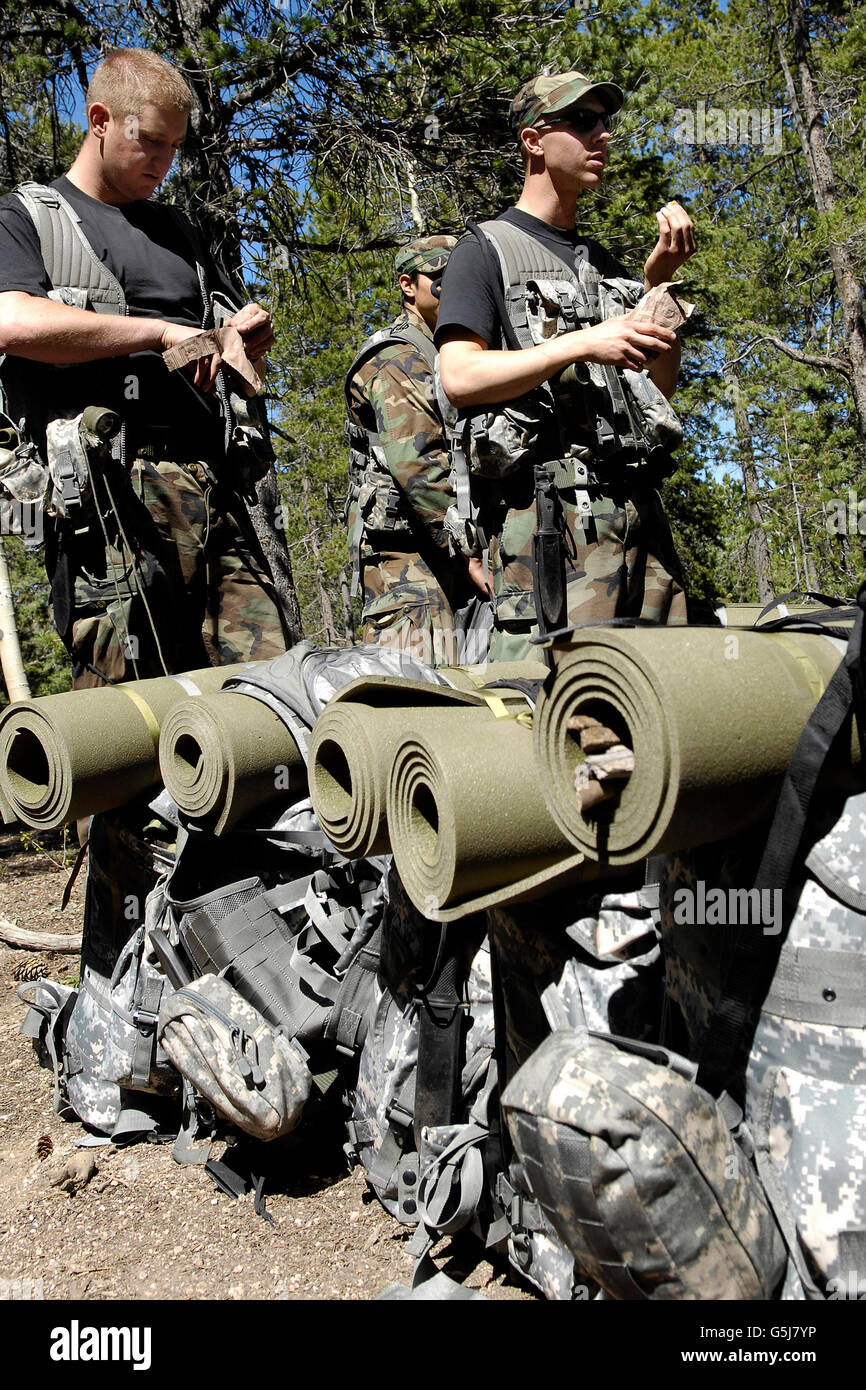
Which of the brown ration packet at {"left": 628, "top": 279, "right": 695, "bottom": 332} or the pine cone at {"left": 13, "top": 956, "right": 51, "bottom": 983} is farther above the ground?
the brown ration packet at {"left": 628, "top": 279, "right": 695, "bottom": 332}

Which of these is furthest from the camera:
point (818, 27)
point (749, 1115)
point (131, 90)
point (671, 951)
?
point (818, 27)

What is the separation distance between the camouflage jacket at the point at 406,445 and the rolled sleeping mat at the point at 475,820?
3169mm

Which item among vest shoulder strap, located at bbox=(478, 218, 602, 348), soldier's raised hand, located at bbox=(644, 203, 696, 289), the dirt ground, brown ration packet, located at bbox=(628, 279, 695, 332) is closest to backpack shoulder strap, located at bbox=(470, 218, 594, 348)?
vest shoulder strap, located at bbox=(478, 218, 602, 348)

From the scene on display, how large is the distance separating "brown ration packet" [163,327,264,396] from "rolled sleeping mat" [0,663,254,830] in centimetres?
103

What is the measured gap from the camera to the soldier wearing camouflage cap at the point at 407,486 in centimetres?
520

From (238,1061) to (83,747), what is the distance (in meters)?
0.98

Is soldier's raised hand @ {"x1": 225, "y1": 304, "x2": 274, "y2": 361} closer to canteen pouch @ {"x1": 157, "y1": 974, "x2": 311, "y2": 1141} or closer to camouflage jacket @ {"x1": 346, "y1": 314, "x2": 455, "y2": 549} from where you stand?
camouflage jacket @ {"x1": 346, "y1": 314, "x2": 455, "y2": 549}

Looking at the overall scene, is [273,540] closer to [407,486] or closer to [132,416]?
[407,486]

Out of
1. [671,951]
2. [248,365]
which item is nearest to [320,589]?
[248,365]

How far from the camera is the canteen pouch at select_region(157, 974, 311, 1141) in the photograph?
9.10 ft

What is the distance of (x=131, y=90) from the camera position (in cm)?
367

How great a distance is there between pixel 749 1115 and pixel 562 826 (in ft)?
1.75

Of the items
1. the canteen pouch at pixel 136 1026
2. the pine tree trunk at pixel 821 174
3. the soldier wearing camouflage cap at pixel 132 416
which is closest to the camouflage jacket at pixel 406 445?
the soldier wearing camouflage cap at pixel 132 416

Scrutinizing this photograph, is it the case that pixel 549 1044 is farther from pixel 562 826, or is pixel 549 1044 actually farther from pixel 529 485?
pixel 529 485
